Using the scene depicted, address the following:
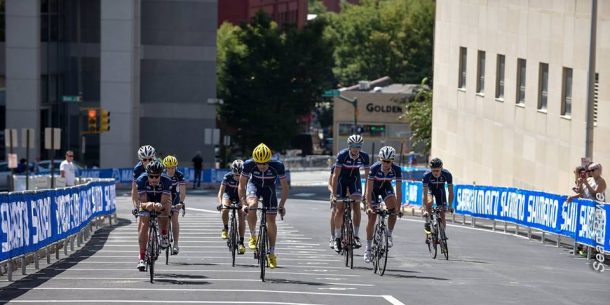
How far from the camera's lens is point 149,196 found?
20250mm

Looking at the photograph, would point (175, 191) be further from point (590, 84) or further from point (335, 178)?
point (590, 84)

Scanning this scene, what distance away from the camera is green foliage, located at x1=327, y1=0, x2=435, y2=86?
410 feet

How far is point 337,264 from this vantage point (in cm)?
2320

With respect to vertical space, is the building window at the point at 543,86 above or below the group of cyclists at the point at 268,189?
above

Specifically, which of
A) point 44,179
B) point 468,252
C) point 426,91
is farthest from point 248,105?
point 468,252

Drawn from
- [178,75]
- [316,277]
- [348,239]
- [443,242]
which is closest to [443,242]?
[443,242]

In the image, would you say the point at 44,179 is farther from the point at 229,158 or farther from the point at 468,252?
the point at 229,158

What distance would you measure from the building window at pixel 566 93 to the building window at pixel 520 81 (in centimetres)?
525

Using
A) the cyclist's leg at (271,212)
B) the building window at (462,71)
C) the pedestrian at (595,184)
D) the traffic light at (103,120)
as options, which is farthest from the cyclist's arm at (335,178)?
the traffic light at (103,120)

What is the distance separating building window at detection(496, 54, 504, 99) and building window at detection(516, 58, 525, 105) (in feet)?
7.56

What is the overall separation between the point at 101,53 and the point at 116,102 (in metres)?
2.78

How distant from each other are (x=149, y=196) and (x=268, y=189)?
71.4 inches

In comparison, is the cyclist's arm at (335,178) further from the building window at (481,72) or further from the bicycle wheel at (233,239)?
the building window at (481,72)

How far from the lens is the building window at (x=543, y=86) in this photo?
47531mm
